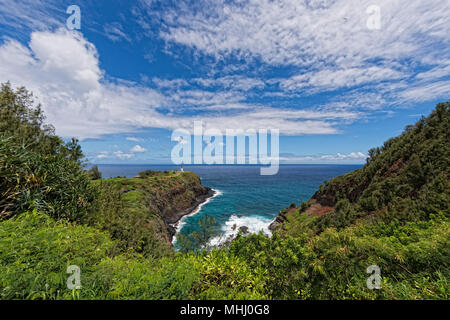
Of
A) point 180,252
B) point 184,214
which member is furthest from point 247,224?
point 180,252

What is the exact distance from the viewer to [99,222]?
10547 millimetres

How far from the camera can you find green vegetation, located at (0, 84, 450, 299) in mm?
4066

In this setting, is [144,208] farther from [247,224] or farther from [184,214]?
[247,224]

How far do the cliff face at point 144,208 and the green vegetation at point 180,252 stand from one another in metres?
0.22

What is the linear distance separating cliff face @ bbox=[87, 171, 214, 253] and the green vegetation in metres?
0.22

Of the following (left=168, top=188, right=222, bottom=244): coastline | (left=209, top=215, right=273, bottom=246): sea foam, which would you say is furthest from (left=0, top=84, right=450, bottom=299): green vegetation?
(left=209, top=215, right=273, bottom=246): sea foam

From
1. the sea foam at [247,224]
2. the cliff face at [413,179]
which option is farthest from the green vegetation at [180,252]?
the sea foam at [247,224]

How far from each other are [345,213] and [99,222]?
75.8ft

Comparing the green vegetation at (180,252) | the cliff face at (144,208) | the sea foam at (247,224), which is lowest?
the sea foam at (247,224)

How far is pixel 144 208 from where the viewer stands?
33094 millimetres

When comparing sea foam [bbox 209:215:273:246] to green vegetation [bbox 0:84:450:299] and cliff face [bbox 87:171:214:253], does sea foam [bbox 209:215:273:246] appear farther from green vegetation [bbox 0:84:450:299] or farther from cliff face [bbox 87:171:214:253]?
green vegetation [bbox 0:84:450:299]

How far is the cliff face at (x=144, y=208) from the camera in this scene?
1180 cm

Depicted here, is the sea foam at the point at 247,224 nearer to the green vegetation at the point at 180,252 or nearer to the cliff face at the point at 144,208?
the cliff face at the point at 144,208

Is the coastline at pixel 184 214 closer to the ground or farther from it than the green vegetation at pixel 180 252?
closer to the ground
